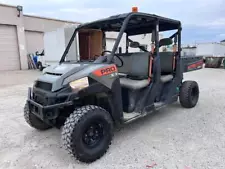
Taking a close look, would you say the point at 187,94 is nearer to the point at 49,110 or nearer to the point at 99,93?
the point at 99,93

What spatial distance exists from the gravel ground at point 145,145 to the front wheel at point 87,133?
150mm

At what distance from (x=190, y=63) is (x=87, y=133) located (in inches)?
127

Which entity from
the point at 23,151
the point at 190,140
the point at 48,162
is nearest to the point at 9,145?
the point at 23,151

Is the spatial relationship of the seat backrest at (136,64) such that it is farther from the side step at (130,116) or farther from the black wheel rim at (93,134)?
the black wheel rim at (93,134)

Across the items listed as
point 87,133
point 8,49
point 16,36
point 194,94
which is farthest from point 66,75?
point 16,36

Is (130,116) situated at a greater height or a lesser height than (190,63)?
lesser

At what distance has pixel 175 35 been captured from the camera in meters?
4.12

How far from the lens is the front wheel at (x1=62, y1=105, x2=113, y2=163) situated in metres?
2.23

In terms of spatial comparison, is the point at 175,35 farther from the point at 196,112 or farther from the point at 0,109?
the point at 0,109

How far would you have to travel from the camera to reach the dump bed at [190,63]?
430 cm

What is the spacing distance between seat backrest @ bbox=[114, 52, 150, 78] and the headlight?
1173 mm

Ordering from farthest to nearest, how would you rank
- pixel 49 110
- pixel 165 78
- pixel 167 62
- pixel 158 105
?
pixel 167 62, pixel 165 78, pixel 158 105, pixel 49 110

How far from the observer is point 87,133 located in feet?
7.92

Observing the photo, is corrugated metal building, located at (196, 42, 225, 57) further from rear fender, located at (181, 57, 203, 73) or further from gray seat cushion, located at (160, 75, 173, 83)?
gray seat cushion, located at (160, 75, 173, 83)
